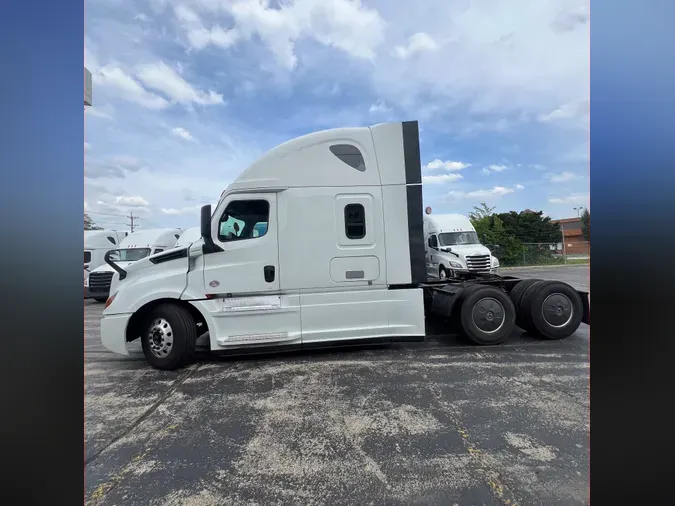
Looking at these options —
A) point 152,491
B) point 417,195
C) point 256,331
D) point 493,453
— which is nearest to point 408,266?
point 417,195

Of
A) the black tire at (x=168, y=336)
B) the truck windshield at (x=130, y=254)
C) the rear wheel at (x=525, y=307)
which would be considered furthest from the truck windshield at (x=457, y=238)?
the truck windshield at (x=130, y=254)

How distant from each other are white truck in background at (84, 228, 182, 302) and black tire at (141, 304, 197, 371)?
29.9ft

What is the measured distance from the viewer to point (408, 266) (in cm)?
556

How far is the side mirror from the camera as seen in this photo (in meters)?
5.20

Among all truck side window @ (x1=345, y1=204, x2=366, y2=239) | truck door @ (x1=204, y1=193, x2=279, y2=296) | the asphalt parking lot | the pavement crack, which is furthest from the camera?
truck side window @ (x1=345, y1=204, x2=366, y2=239)

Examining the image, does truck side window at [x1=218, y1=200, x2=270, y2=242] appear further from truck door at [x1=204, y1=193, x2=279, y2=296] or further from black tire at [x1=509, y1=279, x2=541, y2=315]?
black tire at [x1=509, y1=279, x2=541, y2=315]

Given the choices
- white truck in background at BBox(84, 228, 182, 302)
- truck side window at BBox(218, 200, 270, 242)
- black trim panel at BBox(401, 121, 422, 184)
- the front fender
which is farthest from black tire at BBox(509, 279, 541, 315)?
white truck in background at BBox(84, 228, 182, 302)

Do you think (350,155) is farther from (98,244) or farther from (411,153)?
(98,244)

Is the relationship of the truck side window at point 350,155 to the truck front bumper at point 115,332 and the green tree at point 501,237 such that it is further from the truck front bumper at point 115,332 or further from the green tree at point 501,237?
the green tree at point 501,237

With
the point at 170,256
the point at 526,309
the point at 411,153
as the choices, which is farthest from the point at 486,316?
the point at 170,256
